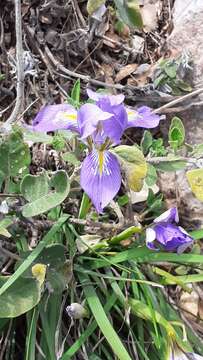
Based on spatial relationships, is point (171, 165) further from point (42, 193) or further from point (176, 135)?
point (42, 193)

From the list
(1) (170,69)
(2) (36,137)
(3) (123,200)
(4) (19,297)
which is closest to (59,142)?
(2) (36,137)

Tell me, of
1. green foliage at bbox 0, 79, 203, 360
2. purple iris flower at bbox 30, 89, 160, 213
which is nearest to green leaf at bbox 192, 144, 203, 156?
green foliage at bbox 0, 79, 203, 360

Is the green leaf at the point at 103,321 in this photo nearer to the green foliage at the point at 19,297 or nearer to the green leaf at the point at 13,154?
the green foliage at the point at 19,297

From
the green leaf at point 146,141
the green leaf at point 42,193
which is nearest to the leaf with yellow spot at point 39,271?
the green leaf at point 42,193

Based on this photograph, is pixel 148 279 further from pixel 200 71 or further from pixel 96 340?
pixel 200 71

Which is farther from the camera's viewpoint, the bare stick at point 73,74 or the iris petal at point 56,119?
the bare stick at point 73,74

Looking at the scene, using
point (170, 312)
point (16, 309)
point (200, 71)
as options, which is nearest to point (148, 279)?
point (170, 312)

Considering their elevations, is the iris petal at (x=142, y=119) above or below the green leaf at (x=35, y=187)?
above

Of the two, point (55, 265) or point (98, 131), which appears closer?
point (98, 131)
